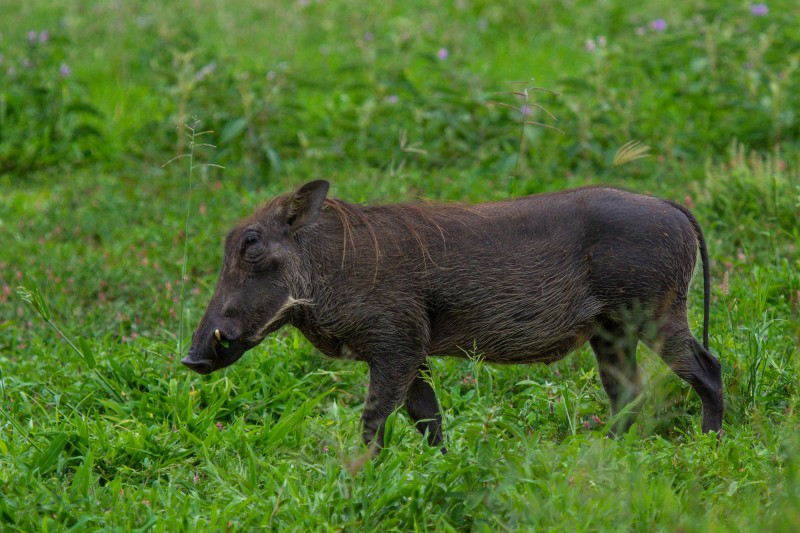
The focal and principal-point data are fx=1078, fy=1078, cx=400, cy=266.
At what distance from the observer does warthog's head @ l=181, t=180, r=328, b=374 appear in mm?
3924

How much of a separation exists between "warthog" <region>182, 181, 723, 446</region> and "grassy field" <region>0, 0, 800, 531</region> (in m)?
0.23

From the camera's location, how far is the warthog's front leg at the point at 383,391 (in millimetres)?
3922

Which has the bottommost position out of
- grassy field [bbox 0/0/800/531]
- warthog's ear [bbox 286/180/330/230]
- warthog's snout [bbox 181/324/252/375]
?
grassy field [bbox 0/0/800/531]

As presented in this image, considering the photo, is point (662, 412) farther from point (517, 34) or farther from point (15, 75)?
point (517, 34)

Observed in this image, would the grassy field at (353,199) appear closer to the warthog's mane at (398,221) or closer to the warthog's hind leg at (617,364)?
the warthog's hind leg at (617,364)

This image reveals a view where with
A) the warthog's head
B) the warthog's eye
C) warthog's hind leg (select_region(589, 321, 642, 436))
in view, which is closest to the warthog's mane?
the warthog's head

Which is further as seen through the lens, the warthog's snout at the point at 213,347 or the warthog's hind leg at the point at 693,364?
the warthog's hind leg at the point at 693,364

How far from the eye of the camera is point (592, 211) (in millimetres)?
4094

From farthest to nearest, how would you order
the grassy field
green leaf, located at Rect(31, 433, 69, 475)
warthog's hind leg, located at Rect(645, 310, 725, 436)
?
warthog's hind leg, located at Rect(645, 310, 725, 436), green leaf, located at Rect(31, 433, 69, 475), the grassy field

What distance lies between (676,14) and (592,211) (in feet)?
19.6

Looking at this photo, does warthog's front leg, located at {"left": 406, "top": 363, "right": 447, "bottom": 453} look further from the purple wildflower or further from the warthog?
the purple wildflower

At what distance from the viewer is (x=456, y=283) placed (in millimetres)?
4059

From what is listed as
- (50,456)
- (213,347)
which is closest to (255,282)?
(213,347)

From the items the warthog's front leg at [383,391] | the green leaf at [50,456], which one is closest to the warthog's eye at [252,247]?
the warthog's front leg at [383,391]
